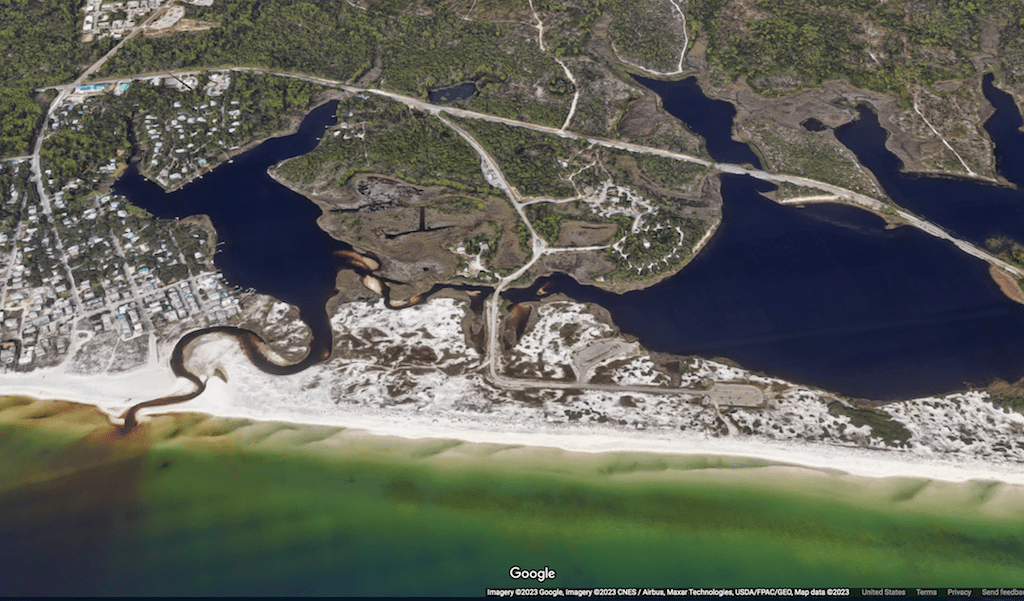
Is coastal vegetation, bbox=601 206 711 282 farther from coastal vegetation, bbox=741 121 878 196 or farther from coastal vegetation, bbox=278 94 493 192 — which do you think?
coastal vegetation, bbox=278 94 493 192

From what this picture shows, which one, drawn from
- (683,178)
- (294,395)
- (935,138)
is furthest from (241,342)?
(935,138)

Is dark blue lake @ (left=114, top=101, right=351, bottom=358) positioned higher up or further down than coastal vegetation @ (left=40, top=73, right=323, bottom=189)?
further down

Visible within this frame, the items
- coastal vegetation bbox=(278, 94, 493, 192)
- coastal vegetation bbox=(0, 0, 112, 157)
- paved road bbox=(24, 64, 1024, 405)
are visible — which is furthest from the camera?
coastal vegetation bbox=(0, 0, 112, 157)

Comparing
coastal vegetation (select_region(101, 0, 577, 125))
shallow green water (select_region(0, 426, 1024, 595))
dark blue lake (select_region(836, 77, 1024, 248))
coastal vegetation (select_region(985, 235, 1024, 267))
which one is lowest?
shallow green water (select_region(0, 426, 1024, 595))

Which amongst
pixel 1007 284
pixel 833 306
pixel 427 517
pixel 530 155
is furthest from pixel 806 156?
pixel 427 517

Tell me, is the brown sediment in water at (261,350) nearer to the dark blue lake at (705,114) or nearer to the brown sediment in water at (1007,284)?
the dark blue lake at (705,114)

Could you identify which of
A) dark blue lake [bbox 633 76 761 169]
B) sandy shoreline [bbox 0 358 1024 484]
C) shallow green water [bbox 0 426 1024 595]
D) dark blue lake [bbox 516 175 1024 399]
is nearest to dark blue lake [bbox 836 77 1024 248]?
dark blue lake [bbox 516 175 1024 399]

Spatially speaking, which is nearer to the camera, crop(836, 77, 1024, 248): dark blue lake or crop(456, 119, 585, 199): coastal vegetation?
crop(836, 77, 1024, 248): dark blue lake
